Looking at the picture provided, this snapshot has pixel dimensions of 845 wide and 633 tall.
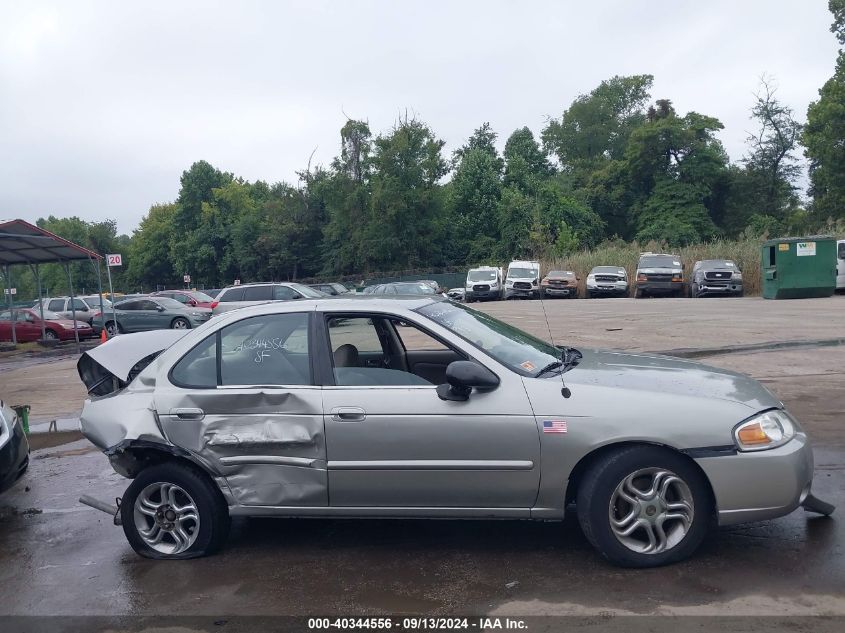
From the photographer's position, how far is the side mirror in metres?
4.25

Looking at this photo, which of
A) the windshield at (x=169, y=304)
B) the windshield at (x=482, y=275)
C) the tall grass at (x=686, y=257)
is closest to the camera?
the windshield at (x=169, y=304)

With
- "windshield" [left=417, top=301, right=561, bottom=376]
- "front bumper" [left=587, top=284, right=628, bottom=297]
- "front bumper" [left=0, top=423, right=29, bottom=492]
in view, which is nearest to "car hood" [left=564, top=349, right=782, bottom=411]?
"windshield" [left=417, top=301, right=561, bottom=376]

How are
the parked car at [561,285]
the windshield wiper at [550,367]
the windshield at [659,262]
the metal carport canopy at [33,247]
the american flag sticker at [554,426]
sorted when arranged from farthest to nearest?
1. the parked car at [561,285]
2. the windshield at [659,262]
3. the metal carport canopy at [33,247]
4. the windshield wiper at [550,367]
5. the american flag sticker at [554,426]

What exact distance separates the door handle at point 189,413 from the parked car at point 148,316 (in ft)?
75.1

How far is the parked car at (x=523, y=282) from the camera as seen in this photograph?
37250 millimetres

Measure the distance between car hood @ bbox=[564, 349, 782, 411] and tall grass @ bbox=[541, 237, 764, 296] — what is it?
30.3 m

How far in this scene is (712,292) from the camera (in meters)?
31.0

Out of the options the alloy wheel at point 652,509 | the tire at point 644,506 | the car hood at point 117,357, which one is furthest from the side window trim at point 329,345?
the car hood at point 117,357

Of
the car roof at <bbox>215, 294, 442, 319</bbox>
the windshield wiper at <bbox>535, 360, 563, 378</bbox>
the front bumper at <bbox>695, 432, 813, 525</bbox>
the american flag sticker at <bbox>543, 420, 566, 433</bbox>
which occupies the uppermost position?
the car roof at <bbox>215, 294, 442, 319</bbox>

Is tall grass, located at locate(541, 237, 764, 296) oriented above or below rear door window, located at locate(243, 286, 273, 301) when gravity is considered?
above

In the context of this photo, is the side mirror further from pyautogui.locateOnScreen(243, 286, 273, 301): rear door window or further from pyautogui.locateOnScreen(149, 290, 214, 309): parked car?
pyautogui.locateOnScreen(149, 290, 214, 309): parked car

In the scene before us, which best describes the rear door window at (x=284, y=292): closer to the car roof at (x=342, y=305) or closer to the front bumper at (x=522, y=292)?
the front bumper at (x=522, y=292)

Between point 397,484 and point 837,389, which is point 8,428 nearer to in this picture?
point 397,484

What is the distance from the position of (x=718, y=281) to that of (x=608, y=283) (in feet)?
18.9
